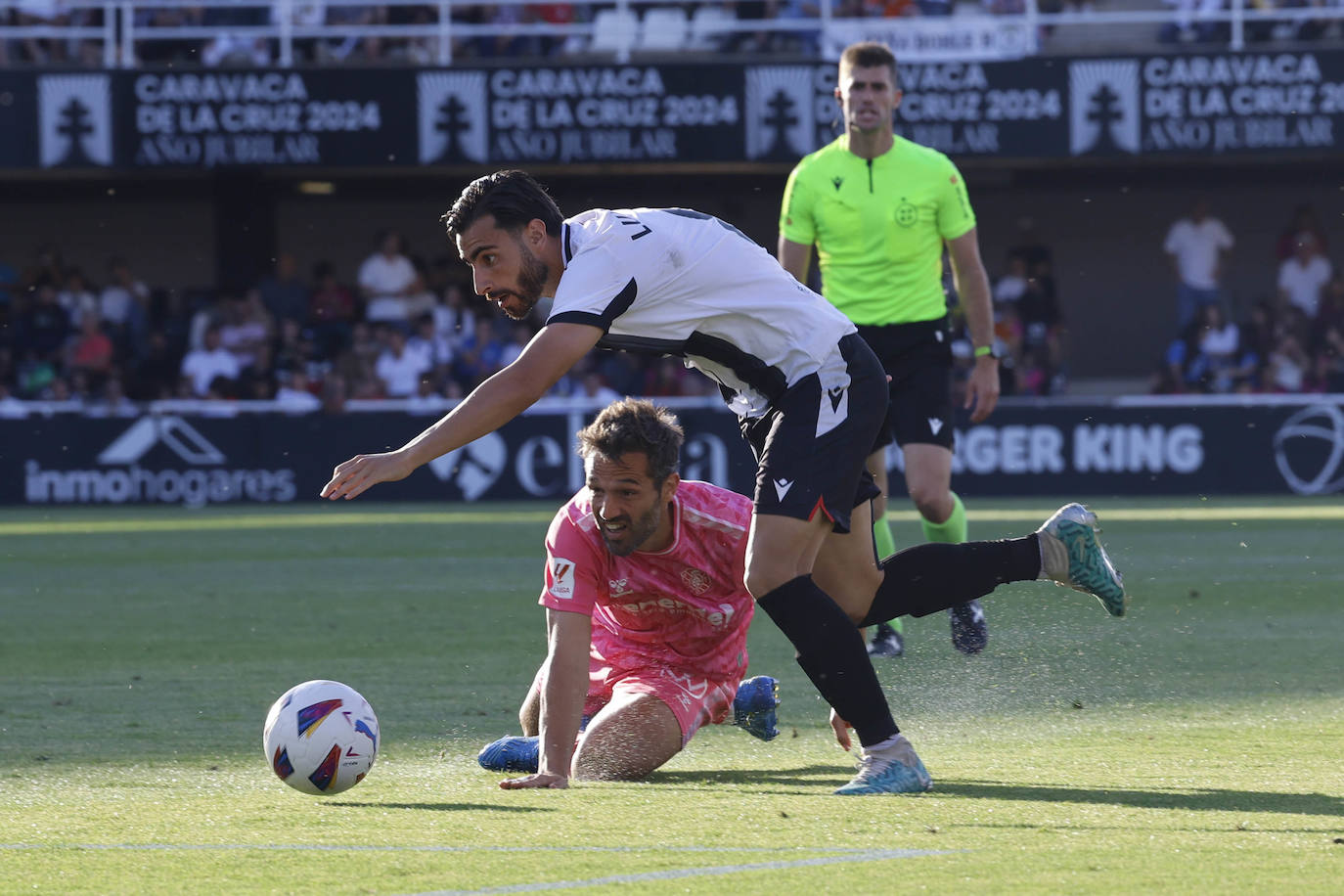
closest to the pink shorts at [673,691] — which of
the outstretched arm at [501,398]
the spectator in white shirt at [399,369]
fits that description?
the outstretched arm at [501,398]

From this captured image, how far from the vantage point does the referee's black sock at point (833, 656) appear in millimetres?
4613

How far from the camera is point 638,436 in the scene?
188 inches

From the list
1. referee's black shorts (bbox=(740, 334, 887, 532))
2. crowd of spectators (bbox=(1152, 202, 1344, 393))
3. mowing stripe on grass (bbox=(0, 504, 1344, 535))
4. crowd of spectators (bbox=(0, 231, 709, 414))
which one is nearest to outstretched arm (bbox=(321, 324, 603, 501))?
referee's black shorts (bbox=(740, 334, 887, 532))

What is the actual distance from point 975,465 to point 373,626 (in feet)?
32.8

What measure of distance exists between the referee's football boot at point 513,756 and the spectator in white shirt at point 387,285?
15.6m

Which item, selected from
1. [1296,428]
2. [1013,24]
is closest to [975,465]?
[1296,428]

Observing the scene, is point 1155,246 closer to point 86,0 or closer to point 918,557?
point 86,0

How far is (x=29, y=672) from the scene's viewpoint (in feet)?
24.2

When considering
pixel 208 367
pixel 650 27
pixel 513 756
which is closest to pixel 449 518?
pixel 208 367

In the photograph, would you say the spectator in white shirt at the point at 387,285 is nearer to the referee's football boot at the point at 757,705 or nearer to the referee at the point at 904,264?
the referee at the point at 904,264

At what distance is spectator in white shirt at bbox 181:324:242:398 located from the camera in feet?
63.1

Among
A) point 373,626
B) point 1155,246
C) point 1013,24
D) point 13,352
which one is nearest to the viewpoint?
point 373,626

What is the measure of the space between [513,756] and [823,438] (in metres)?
1.25

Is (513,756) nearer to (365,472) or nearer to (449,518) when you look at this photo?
(365,472)
